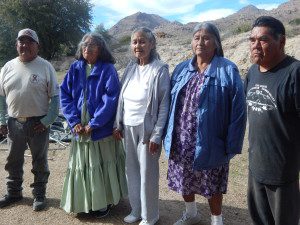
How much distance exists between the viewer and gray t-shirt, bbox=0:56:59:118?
12.7ft

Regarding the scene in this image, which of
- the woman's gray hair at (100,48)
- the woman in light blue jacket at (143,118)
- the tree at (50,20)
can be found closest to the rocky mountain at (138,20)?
the tree at (50,20)

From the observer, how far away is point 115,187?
3.81m

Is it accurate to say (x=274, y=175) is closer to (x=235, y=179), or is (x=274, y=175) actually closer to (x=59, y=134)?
(x=235, y=179)

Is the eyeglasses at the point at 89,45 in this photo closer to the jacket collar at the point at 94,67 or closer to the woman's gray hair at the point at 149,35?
→ the jacket collar at the point at 94,67

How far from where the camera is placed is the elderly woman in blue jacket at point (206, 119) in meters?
3.11

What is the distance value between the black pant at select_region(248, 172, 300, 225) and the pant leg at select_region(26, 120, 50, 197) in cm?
225

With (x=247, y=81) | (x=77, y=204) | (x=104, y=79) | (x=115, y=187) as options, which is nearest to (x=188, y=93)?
(x=247, y=81)

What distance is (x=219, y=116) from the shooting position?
313cm

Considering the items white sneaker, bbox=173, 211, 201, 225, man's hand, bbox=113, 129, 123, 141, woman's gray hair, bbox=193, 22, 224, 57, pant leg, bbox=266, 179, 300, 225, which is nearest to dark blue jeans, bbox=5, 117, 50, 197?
man's hand, bbox=113, 129, 123, 141

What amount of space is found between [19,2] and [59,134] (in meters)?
29.7

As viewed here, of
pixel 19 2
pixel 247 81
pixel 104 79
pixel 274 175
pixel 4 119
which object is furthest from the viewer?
pixel 19 2

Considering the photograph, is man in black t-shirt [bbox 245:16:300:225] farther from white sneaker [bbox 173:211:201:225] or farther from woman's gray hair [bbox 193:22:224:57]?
white sneaker [bbox 173:211:201:225]

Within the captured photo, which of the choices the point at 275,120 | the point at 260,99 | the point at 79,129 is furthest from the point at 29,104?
the point at 275,120

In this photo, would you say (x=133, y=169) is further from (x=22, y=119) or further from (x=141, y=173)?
(x=22, y=119)
